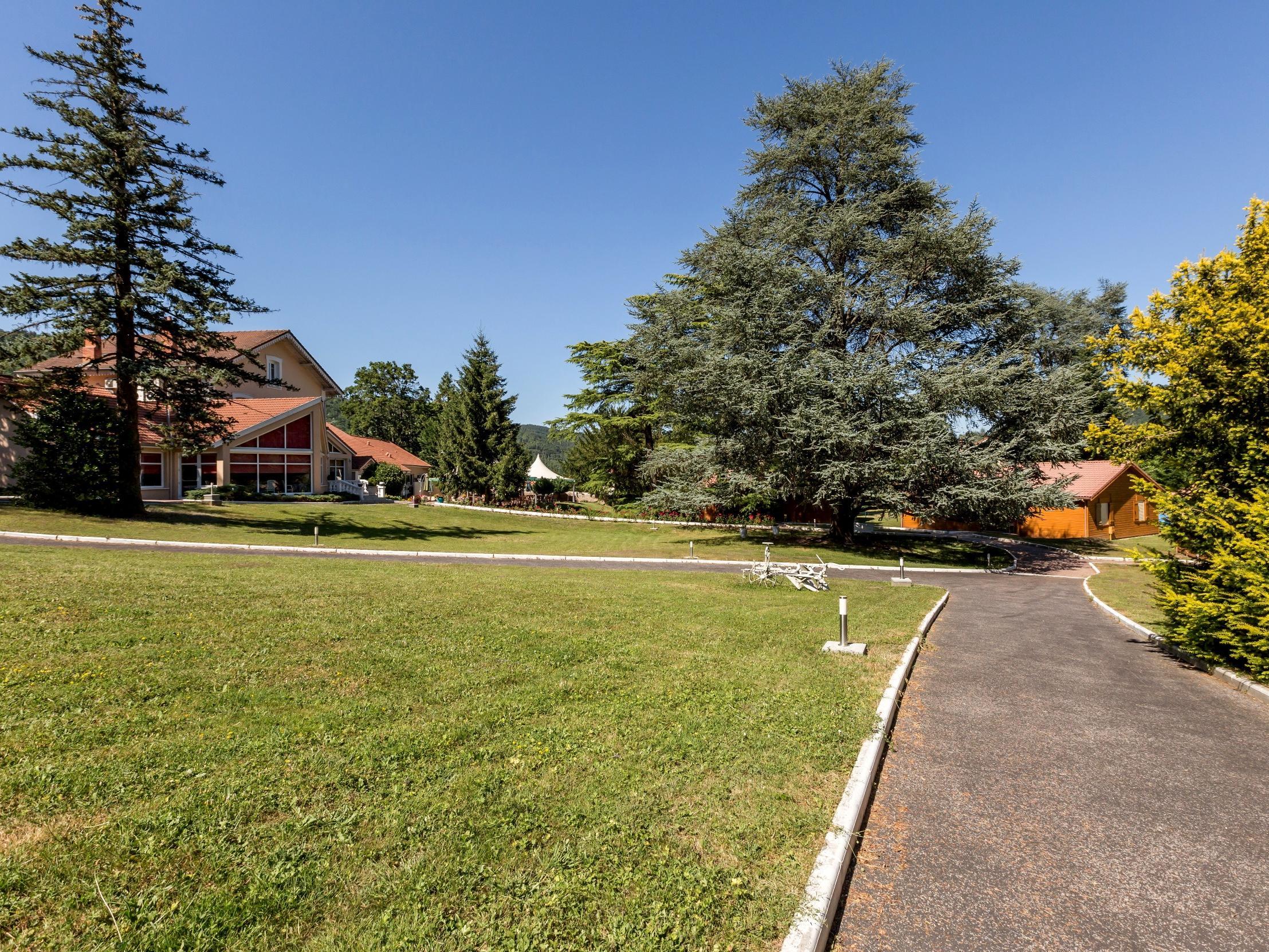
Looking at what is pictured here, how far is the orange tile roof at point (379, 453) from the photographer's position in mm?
52062

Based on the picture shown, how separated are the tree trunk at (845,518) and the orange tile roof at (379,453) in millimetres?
39309

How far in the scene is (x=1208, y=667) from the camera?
29.8ft

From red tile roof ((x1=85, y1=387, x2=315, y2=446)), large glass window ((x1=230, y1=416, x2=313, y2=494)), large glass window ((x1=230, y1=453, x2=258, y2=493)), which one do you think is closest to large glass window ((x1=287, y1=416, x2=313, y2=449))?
large glass window ((x1=230, y1=416, x2=313, y2=494))

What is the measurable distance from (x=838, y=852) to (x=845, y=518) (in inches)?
919

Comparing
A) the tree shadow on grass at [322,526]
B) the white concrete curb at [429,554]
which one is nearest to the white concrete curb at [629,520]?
the tree shadow on grass at [322,526]

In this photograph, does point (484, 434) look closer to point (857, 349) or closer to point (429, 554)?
point (429, 554)

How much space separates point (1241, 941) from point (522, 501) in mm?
39955

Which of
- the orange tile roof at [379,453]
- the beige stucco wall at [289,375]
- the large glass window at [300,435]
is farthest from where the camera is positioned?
the orange tile roof at [379,453]

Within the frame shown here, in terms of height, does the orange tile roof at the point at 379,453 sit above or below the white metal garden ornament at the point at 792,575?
above

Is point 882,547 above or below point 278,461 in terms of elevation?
below

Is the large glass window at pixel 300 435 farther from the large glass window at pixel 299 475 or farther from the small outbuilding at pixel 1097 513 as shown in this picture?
the small outbuilding at pixel 1097 513

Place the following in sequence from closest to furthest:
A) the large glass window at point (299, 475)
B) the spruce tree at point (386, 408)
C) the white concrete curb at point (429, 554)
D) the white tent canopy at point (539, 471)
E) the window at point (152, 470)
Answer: the white concrete curb at point (429, 554)
the window at point (152, 470)
the large glass window at point (299, 475)
the white tent canopy at point (539, 471)
the spruce tree at point (386, 408)

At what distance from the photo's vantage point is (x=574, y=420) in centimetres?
4109

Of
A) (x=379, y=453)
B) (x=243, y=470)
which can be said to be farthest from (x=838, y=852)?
(x=379, y=453)
